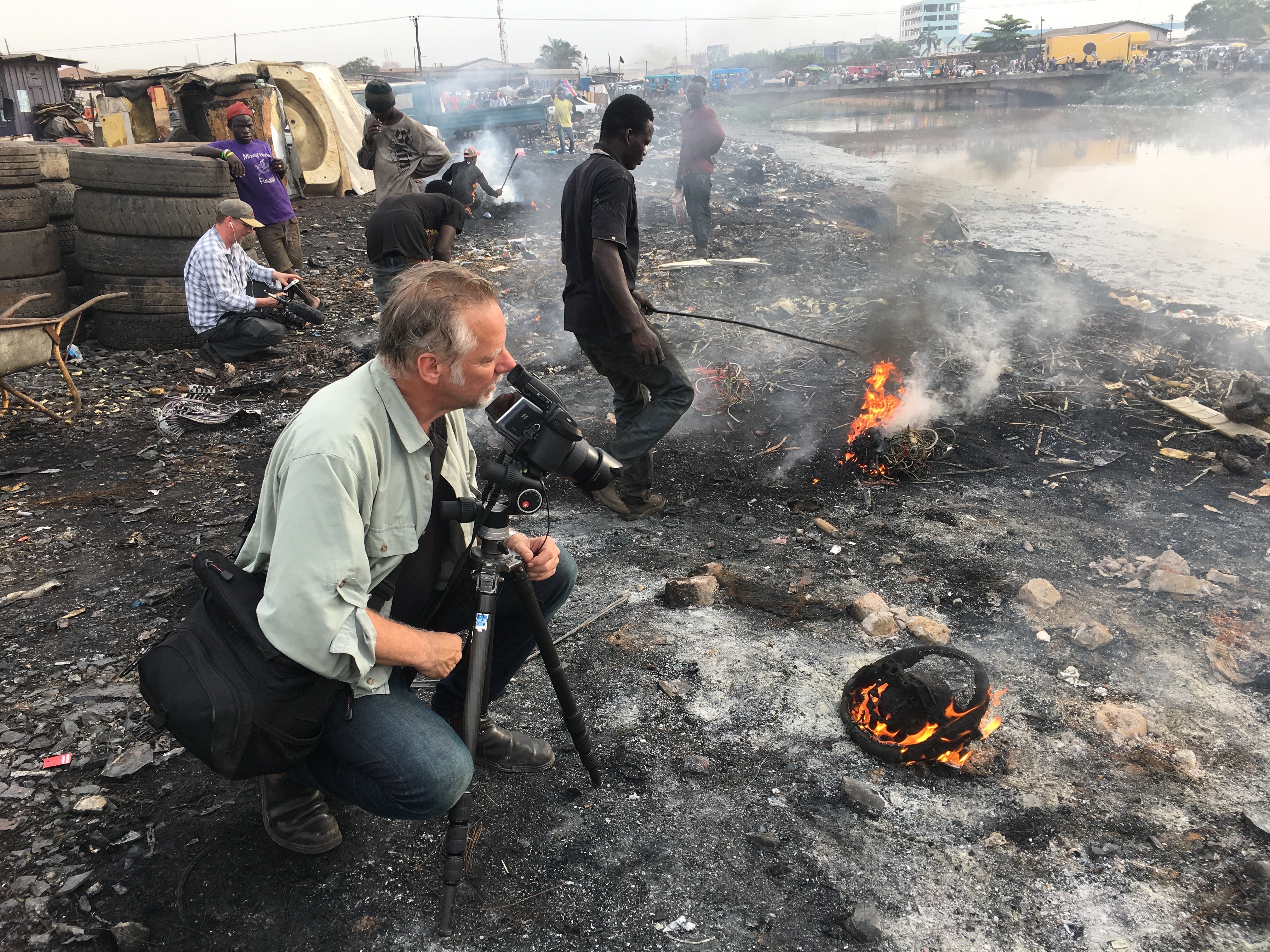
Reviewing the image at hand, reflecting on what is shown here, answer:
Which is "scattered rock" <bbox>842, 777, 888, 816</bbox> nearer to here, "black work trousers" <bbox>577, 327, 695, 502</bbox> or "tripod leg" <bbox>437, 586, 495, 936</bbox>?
"tripod leg" <bbox>437, 586, 495, 936</bbox>

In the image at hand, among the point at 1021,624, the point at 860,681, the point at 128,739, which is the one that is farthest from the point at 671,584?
the point at 128,739

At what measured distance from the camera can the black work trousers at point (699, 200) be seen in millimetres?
10164

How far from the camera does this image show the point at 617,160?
4215mm

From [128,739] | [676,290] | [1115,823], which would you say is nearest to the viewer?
[1115,823]

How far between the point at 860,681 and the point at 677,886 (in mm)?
1017

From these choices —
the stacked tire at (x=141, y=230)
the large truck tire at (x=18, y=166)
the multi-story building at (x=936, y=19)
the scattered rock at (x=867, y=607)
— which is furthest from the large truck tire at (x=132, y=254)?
the multi-story building at (x=936, y=19)

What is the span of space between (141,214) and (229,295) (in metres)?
1.19

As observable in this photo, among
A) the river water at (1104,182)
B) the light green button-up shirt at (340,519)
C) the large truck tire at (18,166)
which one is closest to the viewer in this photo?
the light green button-up shirt at (340,519)

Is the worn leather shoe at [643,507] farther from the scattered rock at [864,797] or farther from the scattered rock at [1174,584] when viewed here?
the scattered rock at [1174,584]

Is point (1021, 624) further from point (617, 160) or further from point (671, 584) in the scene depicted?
point (617, 160)

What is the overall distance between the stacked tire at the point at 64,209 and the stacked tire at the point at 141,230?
0.22 meters

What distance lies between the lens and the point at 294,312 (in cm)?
673

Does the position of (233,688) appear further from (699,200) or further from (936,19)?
(936,19)

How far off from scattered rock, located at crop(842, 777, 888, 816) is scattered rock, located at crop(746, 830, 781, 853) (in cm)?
29
